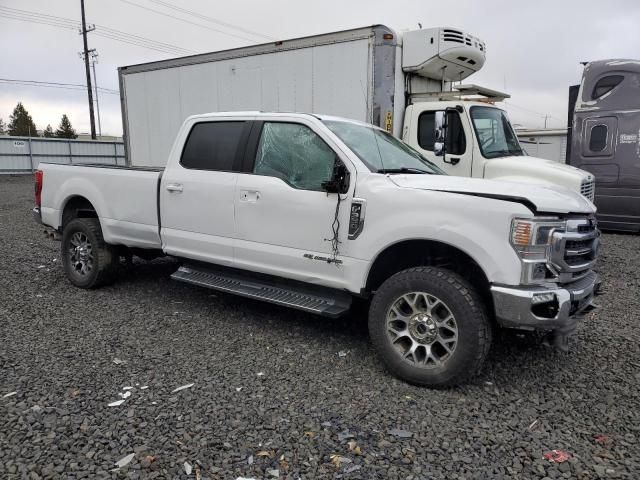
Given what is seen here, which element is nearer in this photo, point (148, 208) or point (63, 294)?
point (148, 208)

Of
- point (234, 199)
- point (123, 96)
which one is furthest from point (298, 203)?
point (123, 96)

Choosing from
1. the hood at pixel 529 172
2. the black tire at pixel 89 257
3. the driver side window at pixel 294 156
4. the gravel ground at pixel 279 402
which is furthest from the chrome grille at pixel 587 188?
the black tire at pixel 89 257

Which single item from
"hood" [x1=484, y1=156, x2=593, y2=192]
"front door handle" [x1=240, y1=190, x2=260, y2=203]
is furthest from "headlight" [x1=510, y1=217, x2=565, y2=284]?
"hood" [x1=484, y1=156, x2=593, y2=192]

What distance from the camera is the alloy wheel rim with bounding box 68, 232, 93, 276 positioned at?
6012mm

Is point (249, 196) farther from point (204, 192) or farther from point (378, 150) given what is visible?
point (378, 150)

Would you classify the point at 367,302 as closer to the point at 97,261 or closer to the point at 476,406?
the point at 476,406

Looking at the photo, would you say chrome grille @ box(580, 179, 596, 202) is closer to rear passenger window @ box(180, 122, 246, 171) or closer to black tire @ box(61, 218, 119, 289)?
rear passenger window @ box(180, 122, 246, 171)

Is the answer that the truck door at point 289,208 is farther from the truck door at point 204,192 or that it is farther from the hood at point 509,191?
the hood at point 509,191

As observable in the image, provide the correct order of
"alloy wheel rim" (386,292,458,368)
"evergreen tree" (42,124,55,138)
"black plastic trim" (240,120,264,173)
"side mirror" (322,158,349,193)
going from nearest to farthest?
"alloy wheel rim" (386,292,458,368), "side mirror" (322,158,349,193), "black plastic trim" (240,120,264,173), "evergreen tree" (42,124,55,138)

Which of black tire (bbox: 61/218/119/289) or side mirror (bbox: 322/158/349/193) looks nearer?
side mirror (bbox: 322/158/349/193)

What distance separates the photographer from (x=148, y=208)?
17.6ft

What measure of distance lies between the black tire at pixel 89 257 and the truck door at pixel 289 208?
2048mm

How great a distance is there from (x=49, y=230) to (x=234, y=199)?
332 centimetres

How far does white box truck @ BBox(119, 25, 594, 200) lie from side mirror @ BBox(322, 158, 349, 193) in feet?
10.2
